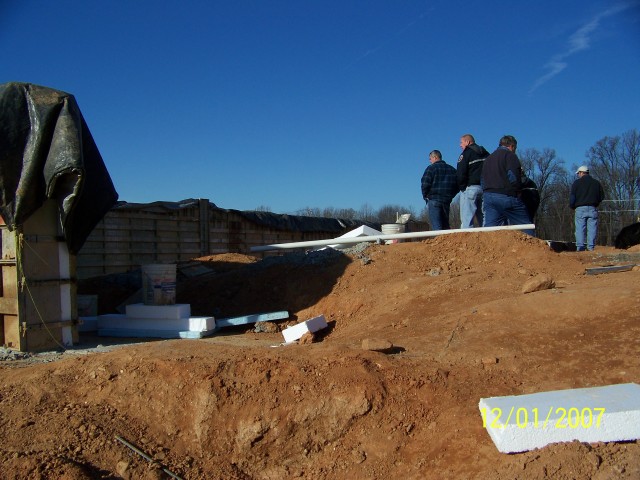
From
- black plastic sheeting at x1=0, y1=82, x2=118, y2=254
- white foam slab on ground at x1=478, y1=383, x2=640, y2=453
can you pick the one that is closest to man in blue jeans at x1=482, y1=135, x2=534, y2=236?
white foam slab on ground at x1=478, y1=383, x2=640, y2=453

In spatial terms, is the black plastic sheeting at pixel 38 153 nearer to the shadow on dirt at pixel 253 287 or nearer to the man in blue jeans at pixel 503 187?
the shadow on dirt at pixel 253 287

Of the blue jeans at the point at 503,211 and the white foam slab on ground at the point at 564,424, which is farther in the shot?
the blue jeans at the point at 503,211

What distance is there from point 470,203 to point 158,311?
5.68 m

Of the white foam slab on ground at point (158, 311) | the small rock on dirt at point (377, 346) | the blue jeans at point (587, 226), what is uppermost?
the blue jeans at point (587, 226)

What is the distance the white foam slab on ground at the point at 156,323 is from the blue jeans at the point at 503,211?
4875mm

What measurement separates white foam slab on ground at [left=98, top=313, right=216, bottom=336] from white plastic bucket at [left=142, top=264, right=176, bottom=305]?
0.87ft

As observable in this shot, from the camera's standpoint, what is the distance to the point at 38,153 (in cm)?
567

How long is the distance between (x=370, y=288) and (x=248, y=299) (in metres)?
1.99

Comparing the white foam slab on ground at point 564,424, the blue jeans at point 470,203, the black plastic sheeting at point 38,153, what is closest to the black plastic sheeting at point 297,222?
the blue jeans at point 470,203

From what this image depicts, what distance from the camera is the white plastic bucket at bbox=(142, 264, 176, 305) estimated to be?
720cm

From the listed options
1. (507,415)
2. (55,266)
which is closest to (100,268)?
(55,266)

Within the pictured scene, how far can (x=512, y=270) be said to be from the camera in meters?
7.09

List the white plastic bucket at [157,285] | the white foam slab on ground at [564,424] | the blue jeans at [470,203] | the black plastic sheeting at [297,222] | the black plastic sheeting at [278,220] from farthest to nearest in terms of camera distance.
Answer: the black plastic sheeting at [297,222] < the black plastic sheeting at [278,220] < the blue jeans at [470,203] < the white plastic bucket at [157,285] < the white foam slab on ground at [564,424]

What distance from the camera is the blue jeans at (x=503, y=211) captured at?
8.88 metres
